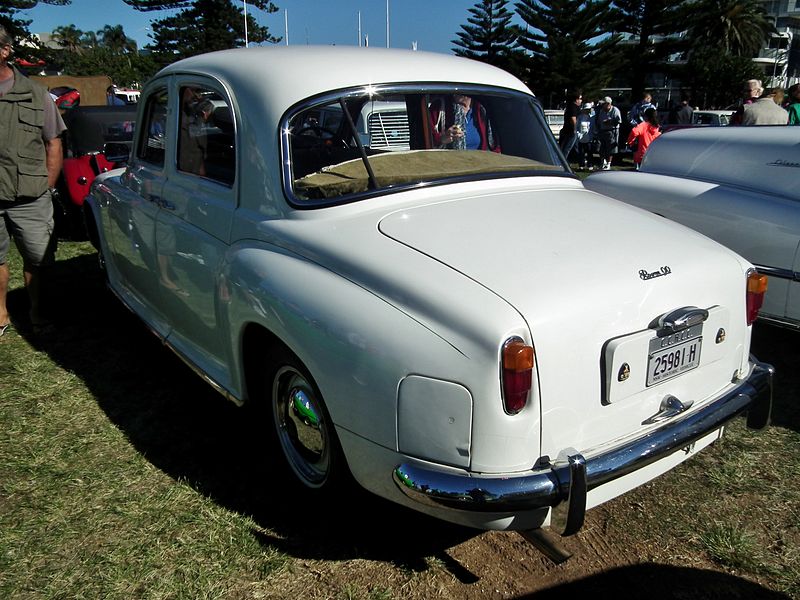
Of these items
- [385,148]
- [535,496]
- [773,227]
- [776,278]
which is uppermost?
[385,148]

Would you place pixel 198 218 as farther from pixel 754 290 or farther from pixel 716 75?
pixel 716 75

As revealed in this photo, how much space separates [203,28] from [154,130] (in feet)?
148

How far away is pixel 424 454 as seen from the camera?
2.06 metres

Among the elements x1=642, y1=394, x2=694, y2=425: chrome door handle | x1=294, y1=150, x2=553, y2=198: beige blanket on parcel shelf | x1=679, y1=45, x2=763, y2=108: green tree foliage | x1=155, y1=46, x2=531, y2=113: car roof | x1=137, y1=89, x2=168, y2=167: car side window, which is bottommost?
x1=642, y1=394, x2=694, y2=425: chrome door handle

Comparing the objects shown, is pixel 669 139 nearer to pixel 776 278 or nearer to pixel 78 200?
pixel 776 278

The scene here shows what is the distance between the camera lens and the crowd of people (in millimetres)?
7434

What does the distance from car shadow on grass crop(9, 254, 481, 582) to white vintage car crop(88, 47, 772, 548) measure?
7.6 inches

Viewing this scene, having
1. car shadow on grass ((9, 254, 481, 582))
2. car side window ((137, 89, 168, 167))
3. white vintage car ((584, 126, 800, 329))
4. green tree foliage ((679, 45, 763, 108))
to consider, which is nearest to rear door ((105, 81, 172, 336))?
car side window ((137, 89, 168, 167))

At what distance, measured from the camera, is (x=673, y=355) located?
7.61 feet

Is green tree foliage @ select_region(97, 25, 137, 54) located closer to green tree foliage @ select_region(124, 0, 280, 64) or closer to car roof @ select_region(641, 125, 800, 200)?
green tree foliage @ select_region(124, 0, 280, 64)

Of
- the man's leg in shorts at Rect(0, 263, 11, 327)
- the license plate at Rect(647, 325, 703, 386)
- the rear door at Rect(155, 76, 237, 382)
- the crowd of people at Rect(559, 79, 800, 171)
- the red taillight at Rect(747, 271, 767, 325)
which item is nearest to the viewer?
the license plate at Rect(647, 325, 703, 386)

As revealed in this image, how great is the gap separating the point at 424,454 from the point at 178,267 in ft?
6.27

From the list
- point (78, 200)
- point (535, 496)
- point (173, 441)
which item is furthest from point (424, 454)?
point (78, 200)

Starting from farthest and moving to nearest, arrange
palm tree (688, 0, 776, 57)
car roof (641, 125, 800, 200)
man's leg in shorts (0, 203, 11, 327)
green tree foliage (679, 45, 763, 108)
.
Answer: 1. palm tree (688, 0, 776, 57)
2. green tree foliage (679, 45, 763, 108)
3. man's leg in shorts (0, 203, 11, 327)
4. car roof (641, 125, 800, 200)
